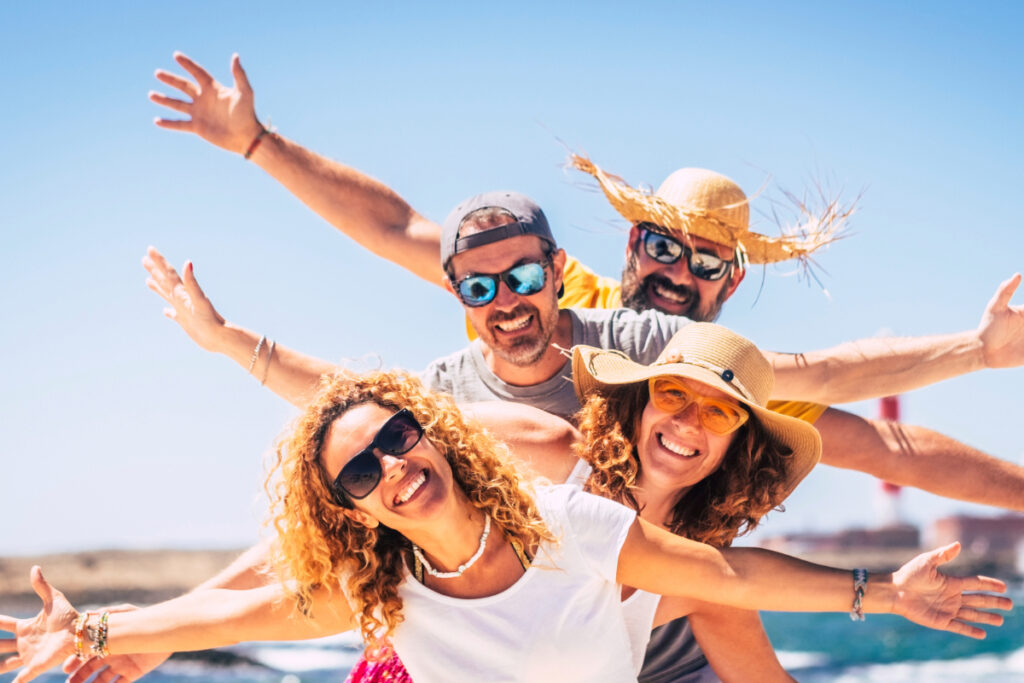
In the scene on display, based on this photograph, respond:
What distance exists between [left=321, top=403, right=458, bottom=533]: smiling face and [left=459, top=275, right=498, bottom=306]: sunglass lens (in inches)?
48.8

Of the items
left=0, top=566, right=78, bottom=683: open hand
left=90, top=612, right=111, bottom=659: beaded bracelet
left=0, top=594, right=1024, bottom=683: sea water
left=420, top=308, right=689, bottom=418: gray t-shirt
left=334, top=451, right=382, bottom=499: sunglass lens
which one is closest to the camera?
left=334, top=451, right=382, bottom=499: sunglass lens

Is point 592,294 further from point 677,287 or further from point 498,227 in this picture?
point 498,227

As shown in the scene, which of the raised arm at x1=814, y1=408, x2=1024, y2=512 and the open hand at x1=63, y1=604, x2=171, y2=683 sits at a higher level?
the raised arm at x1=814, y1=408, x2=1024, y2=512

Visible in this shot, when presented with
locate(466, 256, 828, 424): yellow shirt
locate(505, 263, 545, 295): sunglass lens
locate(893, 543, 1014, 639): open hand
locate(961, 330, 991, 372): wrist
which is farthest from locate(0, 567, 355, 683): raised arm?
locate(961, 330, 991, 372): wrist

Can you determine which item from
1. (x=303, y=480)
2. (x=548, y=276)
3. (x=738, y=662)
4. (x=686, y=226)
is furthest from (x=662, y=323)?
(x=303, y=480)

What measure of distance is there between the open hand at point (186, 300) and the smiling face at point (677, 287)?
2268 mm

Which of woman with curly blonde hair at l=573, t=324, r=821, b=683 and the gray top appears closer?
woman with curly blonde hair at l=573, t=324, r=821, b=683

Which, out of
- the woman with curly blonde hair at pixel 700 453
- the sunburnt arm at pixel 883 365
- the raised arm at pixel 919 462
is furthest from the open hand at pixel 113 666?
the raised arm at pixel 919 462

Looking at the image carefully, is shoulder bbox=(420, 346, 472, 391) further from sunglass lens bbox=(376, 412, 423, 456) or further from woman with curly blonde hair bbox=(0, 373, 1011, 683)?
sunglass lens bbox=(376, 412, 423, 456)

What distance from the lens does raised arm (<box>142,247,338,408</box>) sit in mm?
5336

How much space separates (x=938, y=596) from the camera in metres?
3.51

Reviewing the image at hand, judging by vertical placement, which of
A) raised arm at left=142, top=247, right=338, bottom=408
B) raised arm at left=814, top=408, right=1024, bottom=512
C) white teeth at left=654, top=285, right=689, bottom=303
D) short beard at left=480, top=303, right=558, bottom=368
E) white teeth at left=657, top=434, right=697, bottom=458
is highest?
white teeth at left=654, top=285, right=689, bottom=303

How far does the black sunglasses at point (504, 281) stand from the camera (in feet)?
15.1

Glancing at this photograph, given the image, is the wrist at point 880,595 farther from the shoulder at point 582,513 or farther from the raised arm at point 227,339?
the raised arm at point 227,339
